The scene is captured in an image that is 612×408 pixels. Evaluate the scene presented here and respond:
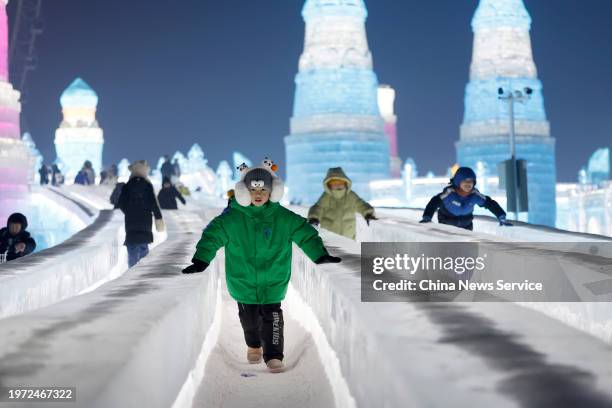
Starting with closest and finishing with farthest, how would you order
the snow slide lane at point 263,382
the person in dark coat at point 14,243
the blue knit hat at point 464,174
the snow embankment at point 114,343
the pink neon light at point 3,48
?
the snow embankment at point 114,343
the snow slide lane at point 263,382
the person in dark coat at point 14,243
the blue knit hat at point 464,174
the pink neon light at point 3,48

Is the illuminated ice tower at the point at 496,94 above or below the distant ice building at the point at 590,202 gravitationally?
above

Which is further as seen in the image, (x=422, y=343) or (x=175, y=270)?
(x=175, y=270)

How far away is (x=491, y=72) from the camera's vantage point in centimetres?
4781

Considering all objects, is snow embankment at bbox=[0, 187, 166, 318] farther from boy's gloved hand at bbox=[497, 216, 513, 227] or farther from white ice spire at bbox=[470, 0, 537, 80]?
white ice spire at bbox=[470, 0, 537, 80]

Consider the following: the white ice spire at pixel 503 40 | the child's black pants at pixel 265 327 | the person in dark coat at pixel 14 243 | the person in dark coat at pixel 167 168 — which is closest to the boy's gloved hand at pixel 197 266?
the child's black pants at pixel 265 327

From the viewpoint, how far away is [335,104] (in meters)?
45.4

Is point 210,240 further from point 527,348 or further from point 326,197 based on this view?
point 326,197

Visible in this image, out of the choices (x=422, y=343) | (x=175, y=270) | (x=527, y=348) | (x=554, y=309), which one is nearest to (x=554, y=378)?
(x=527, y=348)

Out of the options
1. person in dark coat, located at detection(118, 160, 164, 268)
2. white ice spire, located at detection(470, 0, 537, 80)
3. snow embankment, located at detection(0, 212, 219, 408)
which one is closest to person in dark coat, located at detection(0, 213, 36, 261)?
person in dark coat, located at detection(118, 160, 164, 268)

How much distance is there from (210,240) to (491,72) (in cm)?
4436

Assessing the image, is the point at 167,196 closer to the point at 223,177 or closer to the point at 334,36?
the point at 334,36

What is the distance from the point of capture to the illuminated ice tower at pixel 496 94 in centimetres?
4775

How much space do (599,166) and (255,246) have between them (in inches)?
2280

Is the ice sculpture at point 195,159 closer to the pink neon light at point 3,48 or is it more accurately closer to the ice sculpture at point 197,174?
the ice sculpture at point 197,174
